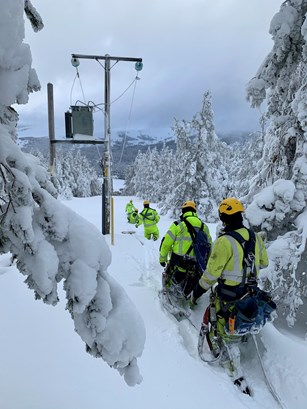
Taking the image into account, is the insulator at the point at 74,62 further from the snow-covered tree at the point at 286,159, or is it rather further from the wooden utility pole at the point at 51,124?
the snow-covered tree at the point at 286,159

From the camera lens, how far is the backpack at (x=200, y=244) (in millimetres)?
6461

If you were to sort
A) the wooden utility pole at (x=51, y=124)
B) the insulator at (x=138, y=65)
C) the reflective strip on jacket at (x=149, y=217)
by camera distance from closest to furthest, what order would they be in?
the wooden utility pole at (x=51, y=124), the insulator at (x=138, y=65), the reflective strip on jacket at (x=149, y=217)

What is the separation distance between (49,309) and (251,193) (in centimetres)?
569

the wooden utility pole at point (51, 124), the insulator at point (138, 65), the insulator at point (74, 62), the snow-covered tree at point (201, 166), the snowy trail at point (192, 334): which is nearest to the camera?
the snowy trail at point (192, 334)

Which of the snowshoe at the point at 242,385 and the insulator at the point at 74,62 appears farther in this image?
the insulator at the point at 74,62

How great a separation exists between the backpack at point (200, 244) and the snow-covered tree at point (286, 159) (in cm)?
116

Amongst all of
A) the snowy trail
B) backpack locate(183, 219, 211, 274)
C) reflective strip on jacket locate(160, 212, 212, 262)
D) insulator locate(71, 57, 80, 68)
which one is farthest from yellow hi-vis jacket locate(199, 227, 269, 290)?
insulator locate(71, 57, 80, 68)

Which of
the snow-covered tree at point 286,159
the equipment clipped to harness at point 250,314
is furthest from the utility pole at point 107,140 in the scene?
the equipment clipped to harness at point 250,314

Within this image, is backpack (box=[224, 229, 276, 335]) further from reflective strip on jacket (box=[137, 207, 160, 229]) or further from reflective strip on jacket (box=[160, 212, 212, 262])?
reflective strip on jacket (box=[137, 207, 160, 229])

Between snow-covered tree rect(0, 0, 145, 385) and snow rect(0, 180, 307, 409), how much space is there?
0.15ft

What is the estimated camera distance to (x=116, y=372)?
12.2 ft

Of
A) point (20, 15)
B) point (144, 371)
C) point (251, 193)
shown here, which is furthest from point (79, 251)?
point (251, 193)

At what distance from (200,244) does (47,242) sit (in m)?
4.74

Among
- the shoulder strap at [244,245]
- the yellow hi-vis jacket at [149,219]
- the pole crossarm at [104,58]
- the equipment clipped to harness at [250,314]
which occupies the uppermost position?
the pole crossarm at [104,58]
